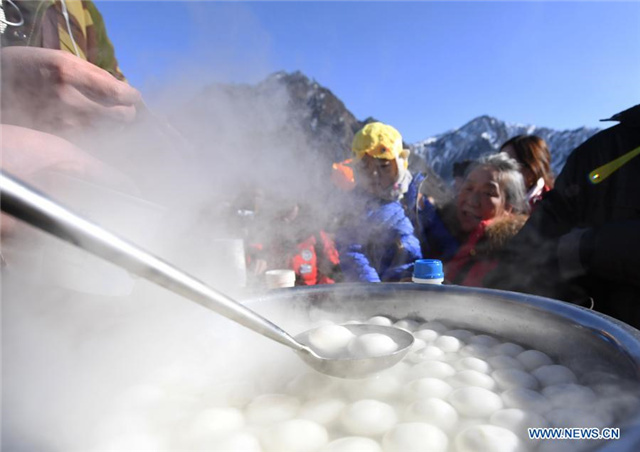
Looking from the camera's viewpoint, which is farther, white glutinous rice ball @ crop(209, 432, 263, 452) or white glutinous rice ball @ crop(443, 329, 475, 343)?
white glutinous rice ball @ crop(443, 329, 475, 343)

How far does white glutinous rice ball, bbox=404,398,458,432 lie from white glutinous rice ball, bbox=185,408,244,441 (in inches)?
11.0

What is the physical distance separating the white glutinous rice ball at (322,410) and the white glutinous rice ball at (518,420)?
0.81 ft

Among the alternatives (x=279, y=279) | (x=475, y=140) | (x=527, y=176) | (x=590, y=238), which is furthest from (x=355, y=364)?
(x=475, y=140)

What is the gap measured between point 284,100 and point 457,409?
106cm

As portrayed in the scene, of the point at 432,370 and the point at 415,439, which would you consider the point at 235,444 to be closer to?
the point at 415,439

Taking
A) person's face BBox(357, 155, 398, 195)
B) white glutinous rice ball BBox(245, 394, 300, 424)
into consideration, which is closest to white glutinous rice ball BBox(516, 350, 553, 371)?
white glutinous rice ball BBox(245, 394, 300, 424)

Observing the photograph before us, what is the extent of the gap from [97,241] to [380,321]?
2.38 feet

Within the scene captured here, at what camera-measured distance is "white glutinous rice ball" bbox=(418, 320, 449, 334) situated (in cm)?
87

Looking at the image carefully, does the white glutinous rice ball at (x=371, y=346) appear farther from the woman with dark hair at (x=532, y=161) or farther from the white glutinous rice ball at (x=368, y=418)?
the woman with dark hair at (x=532, y=161)

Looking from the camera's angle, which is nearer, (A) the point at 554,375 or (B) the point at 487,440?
(B) the point at 487,440

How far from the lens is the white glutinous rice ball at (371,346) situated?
26.1 inches

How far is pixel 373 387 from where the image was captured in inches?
25.2

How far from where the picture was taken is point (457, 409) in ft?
1.89

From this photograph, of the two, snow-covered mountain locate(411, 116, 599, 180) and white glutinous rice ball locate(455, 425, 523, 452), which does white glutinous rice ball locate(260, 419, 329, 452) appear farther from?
snow-covered mountain locate(411, 116, 599, 180)
